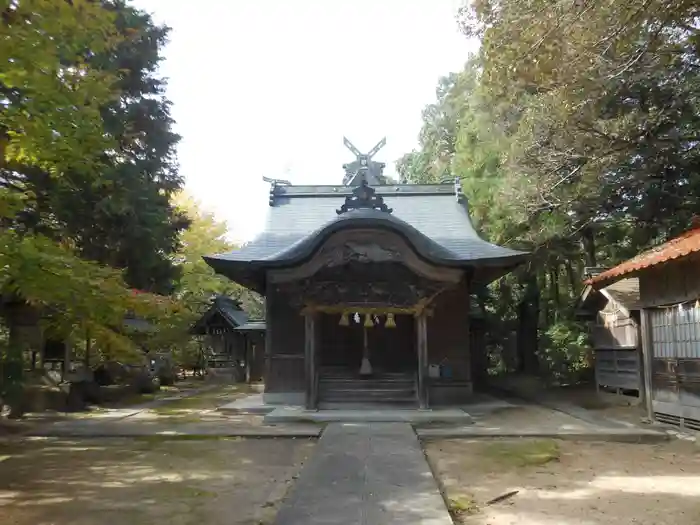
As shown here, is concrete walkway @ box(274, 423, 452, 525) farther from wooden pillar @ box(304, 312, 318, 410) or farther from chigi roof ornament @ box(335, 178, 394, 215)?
chigi roof ornament @ box(335, 178, 394, 215)

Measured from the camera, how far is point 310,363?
13188 mm

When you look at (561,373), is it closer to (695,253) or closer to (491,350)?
(491,350)

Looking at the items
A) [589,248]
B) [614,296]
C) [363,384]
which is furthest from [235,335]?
[614,296]

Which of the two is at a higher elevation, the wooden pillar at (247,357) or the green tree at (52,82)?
the green tree at (52,82)

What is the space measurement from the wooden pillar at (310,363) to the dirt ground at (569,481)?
3.94m

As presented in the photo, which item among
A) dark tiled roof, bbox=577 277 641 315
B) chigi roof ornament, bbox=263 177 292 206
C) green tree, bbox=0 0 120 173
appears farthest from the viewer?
chigi roof ornament, bbox=263 177 292 206

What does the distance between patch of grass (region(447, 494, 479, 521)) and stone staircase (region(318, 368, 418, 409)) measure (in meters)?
7.15

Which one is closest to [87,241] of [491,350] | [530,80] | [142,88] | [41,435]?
[142,88]

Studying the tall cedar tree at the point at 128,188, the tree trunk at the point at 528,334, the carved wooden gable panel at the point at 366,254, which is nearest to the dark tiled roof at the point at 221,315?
the tall cedar tree at the point at 128,188

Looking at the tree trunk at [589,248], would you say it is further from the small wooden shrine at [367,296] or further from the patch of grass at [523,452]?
the patch of grass at [523,452]

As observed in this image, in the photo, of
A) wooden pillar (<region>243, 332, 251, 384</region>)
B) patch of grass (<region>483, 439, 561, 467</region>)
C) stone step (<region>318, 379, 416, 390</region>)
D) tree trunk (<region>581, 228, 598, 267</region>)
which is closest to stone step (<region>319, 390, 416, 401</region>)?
stone step (<region>318, 379, 416, 390</region>)

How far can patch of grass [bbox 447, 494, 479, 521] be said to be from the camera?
581cm

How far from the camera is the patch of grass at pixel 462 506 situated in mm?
5809

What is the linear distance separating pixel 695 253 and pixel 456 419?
554 centimetres
